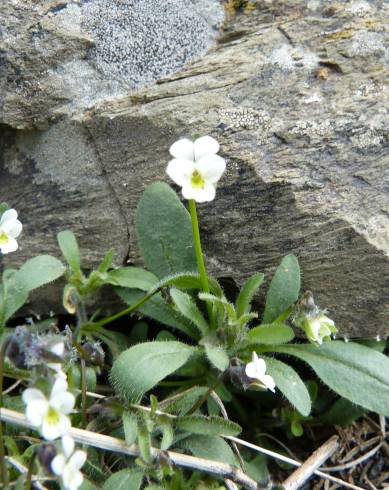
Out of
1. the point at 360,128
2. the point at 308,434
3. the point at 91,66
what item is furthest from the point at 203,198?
the point at 308,434

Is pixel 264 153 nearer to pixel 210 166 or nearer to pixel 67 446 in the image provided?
pixel 210 166

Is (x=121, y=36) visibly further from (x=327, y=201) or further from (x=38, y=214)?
(x=327, y=201)

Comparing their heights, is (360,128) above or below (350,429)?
above

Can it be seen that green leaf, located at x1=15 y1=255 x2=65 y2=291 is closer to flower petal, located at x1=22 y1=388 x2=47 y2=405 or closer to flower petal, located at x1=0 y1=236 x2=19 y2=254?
flower petal, located at x1=0 y1=236 x2=19 y2=254

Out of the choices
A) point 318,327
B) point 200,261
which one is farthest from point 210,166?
point 318,327

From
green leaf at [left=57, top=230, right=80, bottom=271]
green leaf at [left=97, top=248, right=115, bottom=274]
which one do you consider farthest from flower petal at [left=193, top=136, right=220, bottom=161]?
green leaf at [left=57, top=230, right=80, bottom=271]

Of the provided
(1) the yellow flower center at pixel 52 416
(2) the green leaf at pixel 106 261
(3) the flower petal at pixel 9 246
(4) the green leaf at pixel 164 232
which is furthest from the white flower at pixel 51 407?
(4) the green leaf at pixel 164 232
